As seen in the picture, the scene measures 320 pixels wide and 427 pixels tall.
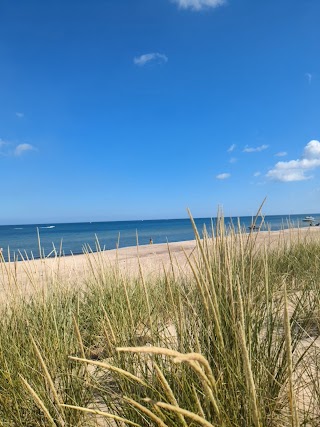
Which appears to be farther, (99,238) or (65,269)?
(99,238)

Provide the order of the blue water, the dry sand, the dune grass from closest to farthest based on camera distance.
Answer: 1. the dune grass
2. the dry sand
3. the blue water

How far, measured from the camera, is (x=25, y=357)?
1.99 meters

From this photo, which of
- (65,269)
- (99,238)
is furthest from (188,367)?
(99,238)

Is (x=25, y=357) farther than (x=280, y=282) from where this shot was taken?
No

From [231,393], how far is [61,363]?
Answer: 104 centimetres

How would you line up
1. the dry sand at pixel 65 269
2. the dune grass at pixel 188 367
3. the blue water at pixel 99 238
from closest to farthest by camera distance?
1. the dune grass at pixel 188 367
2. the dry sand at pixel 65 269
3. the blue water at pixel 99 238

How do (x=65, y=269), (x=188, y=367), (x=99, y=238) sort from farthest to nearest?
(x=99, y=238) → (x=65, y=269) → (x=188, y=367)

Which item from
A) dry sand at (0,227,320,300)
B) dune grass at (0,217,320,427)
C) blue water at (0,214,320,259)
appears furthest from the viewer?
blue water at (0,214,320,259)

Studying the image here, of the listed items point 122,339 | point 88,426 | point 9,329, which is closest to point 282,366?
point 122,339

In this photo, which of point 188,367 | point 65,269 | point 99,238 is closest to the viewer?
point 188,367

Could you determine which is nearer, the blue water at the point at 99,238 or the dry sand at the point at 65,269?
the dry sand at the point at 65,269

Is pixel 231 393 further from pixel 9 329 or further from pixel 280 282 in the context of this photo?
pixel 280 282

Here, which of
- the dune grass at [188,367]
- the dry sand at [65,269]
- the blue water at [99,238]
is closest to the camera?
the dune grass at [188,367]

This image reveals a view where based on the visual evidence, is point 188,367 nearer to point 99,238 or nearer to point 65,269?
point 65,269
